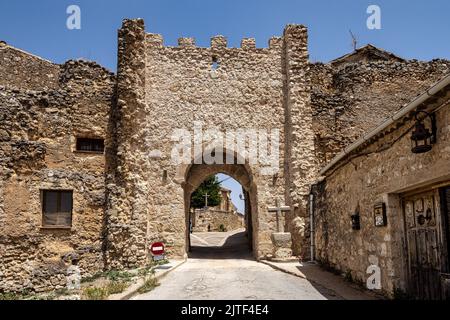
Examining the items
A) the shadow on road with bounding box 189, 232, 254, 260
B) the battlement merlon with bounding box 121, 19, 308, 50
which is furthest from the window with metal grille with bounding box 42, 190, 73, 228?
the battlement merlon with bounding box 121, 19, 308, 50

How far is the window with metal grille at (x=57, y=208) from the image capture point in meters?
13.4

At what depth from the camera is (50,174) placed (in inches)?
531

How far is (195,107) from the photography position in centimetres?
1480

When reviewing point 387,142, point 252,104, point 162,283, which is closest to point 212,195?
point 252,104

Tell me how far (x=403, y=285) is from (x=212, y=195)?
31629mm

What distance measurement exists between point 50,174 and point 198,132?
5.17m

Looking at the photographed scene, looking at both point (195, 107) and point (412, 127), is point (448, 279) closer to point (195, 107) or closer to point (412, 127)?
point (412, 127)

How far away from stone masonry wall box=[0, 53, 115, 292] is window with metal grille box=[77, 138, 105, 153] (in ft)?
0.80

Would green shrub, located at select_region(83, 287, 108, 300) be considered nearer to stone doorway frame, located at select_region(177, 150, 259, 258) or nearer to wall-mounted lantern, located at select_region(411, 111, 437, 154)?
wall-mounted lantern, located at select_region(411, 111, 437, 154)

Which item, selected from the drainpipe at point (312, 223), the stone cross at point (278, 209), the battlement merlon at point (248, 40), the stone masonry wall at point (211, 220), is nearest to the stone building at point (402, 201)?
the drainpipe at point (312, 223)

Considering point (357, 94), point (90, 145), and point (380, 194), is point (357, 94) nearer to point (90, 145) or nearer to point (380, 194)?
point (380, 194)

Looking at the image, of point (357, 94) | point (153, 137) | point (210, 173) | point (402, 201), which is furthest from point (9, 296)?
point (357, 94)

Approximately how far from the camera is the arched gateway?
13.7 metres

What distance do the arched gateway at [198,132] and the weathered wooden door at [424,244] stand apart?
6.70 meters
